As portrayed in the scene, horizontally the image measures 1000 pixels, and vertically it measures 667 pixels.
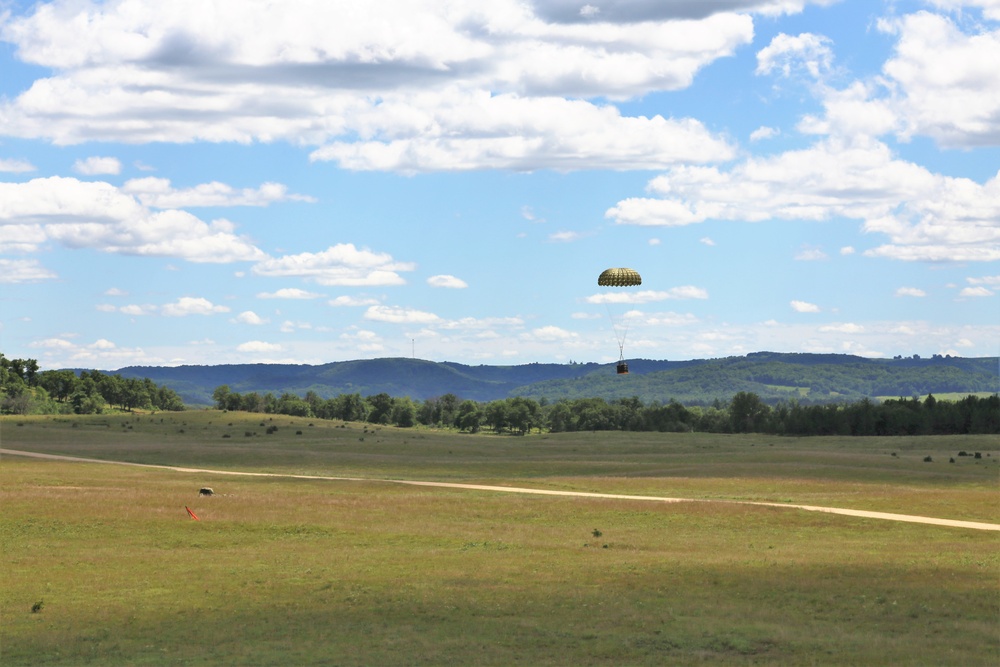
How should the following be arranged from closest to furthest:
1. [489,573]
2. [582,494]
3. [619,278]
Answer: [489,573] < [582,494] < [619,278]

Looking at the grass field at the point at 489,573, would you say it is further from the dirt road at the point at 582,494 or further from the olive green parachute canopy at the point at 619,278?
the olive green parachute canopy at the point at 619,278

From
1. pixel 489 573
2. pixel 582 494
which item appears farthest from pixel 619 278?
pixel 489 573

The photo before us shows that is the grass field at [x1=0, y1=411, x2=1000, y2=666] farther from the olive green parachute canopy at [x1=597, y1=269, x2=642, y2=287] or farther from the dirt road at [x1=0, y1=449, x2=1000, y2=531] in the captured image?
the olive green parachute canopy at [x1=597, y1=269, x2=642, y2=287]

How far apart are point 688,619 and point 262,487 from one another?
47.8 metres

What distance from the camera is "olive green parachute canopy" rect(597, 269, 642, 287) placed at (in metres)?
87.9

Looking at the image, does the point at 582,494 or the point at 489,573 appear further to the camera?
the point at 582,494

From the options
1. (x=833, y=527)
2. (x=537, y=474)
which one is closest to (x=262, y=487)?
(x=537, y=474)

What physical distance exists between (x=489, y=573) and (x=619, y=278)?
4950 centimetres

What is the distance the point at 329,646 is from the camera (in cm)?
3023

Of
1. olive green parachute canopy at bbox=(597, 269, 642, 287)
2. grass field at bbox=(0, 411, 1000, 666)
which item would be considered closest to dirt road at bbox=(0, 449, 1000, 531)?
grass field at bbox=(0, 411, 1000, 666)

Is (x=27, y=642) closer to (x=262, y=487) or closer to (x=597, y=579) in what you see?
(x=597, y=579)

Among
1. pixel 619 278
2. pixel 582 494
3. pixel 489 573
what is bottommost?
pixel 489 573

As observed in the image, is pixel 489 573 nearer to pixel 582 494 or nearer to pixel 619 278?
pixel 582 494

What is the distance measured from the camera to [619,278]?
88.2 m
